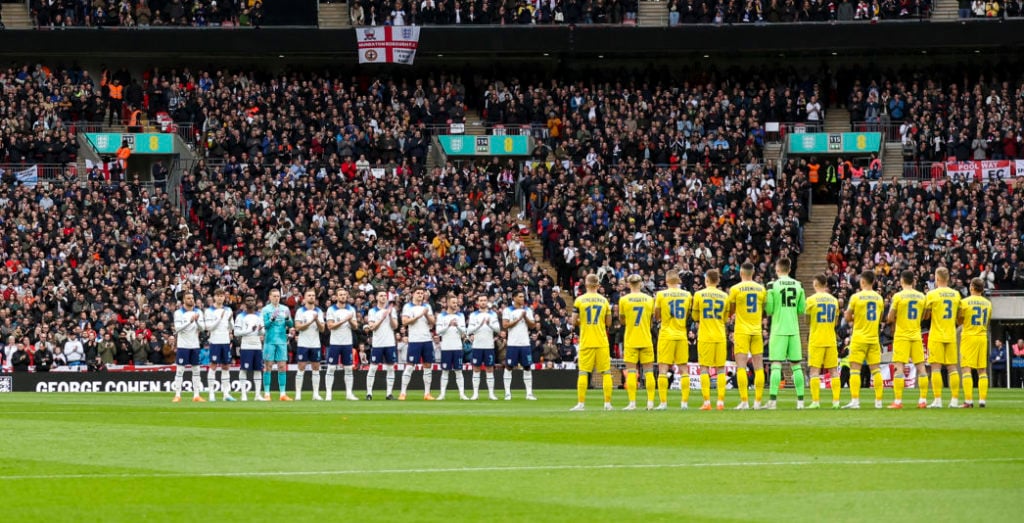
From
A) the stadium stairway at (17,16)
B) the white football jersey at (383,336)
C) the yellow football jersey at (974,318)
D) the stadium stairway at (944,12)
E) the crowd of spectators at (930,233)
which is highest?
the stadium stairway at (17,16)

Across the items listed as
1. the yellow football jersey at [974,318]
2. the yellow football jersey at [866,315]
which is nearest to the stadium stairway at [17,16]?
the yellow football jersey at [866,315]

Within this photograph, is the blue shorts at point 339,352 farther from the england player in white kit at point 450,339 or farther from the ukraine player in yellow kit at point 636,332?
the ukraine player in yellow kit at point 636,332

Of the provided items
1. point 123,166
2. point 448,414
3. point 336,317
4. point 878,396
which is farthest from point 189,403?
point 123,166

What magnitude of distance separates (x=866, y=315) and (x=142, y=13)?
4056 centimetres

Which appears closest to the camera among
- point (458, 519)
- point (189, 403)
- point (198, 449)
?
point (458, 519)

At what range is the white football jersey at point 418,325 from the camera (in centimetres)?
3150

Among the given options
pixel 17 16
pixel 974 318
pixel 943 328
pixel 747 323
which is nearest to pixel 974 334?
pixel 974 318

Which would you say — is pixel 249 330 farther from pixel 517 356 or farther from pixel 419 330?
pixel 517 356

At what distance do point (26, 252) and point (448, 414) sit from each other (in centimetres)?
2670

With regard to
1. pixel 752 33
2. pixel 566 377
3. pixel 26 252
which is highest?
pixel 752 33

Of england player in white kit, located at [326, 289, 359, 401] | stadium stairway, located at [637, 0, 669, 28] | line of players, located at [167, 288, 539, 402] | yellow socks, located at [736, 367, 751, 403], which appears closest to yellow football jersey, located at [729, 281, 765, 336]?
yellow socks, located at [736, 367, 751, 403]

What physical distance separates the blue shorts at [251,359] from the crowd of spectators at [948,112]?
1210 inches

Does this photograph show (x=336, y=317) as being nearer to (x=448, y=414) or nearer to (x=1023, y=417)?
(x=448, y=414)

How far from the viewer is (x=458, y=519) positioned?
10781mm
